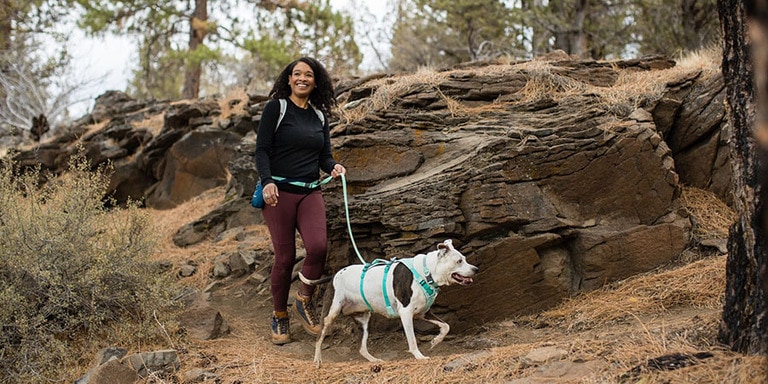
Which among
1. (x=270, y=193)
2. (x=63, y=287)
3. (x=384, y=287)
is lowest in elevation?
(x=63, y=287)

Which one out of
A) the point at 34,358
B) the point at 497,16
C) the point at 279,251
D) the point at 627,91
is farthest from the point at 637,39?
the point at 34,358

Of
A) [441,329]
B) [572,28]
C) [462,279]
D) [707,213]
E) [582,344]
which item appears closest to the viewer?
[582,344]

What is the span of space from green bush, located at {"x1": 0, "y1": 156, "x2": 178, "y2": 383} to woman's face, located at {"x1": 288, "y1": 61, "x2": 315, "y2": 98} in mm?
2380

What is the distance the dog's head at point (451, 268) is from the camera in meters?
4.84

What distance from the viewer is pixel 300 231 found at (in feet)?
18.7

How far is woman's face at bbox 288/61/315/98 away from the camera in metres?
5.68

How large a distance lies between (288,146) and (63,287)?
8.16 feet

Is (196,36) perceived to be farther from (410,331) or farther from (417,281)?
(410,331)

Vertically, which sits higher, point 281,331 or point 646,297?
point 646,297

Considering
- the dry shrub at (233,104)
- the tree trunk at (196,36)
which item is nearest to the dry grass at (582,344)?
the dry shrub at (233,104)

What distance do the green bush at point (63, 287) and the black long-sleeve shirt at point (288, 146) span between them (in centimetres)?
168

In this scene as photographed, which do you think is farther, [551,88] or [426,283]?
[551,88]

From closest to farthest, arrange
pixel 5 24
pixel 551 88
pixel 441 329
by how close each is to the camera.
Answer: pixel 441 329 < pixel 551 88 < pixel 5 24

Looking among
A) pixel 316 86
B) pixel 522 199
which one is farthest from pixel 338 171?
pixel 522 199
